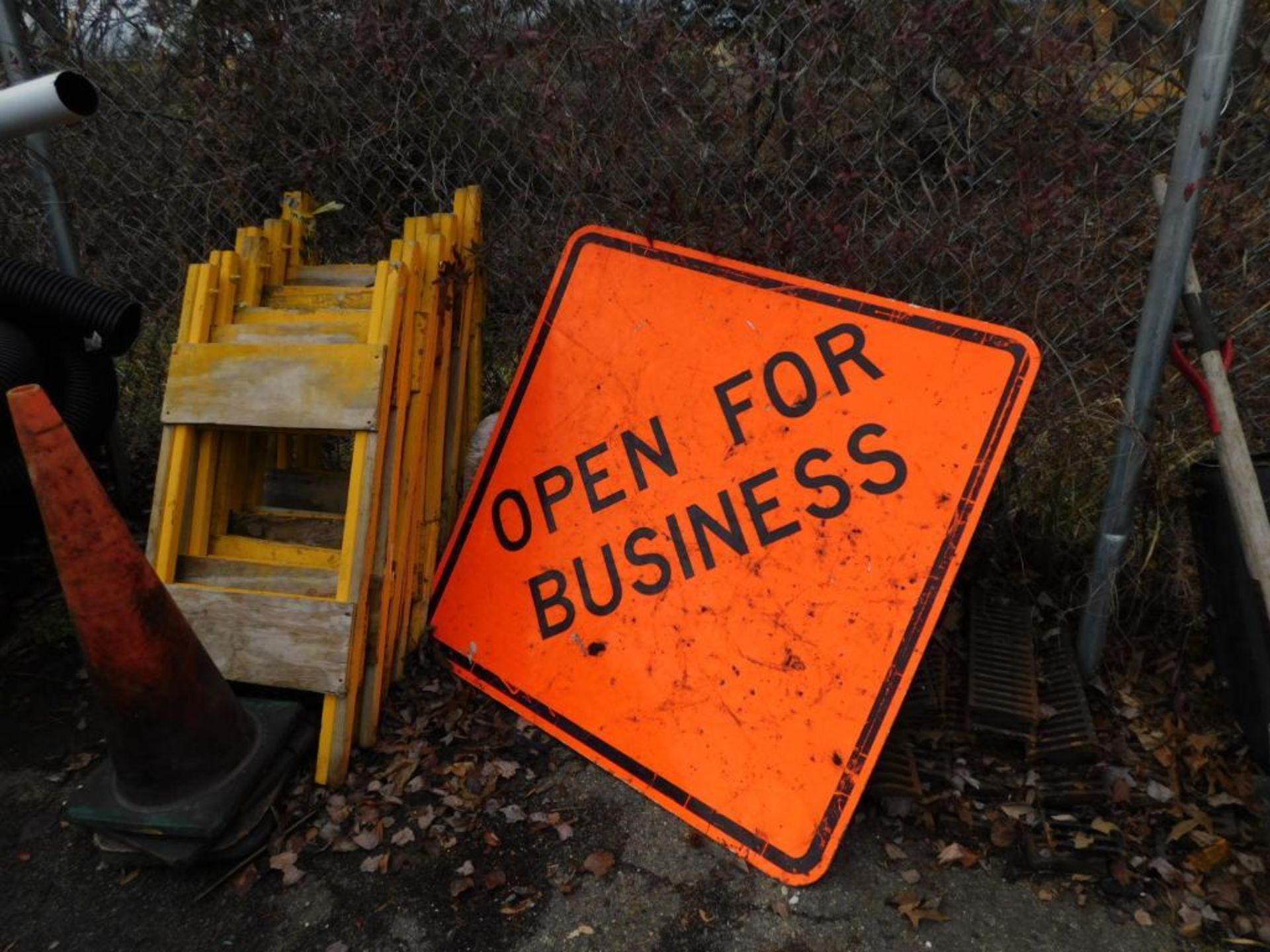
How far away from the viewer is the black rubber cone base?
85.5 inches

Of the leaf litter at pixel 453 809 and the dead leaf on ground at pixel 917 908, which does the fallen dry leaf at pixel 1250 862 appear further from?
the leaf litter at pixel 453 809

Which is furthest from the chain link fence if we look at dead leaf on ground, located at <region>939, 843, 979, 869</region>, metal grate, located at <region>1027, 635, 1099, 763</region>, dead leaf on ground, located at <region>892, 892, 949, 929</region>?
dead leaf on ground, located at <region>892, 892, 949, 929</region>

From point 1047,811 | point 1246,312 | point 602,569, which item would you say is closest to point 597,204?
point 602,569

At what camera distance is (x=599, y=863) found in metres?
2.26

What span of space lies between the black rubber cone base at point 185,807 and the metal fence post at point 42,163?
2.23m

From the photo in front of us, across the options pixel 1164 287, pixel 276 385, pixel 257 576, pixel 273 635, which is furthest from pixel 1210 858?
pixel 276 385

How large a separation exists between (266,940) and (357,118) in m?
3.24

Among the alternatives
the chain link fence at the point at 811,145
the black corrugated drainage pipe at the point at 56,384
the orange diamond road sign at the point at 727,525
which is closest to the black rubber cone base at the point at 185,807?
the orange diamond road sign at the point at 727,525

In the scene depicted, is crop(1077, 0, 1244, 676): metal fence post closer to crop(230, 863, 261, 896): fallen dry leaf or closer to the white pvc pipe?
crop(230, 863, 261, 896): fallen dry leaf

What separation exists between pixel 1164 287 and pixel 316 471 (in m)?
2.82

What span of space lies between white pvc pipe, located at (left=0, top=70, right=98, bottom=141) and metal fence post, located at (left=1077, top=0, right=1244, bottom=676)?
8.75 ft

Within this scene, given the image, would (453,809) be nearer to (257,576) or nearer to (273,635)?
(273,635)

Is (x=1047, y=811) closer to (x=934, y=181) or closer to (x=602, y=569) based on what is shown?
(x=602, y=569)

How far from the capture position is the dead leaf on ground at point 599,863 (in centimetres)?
224
